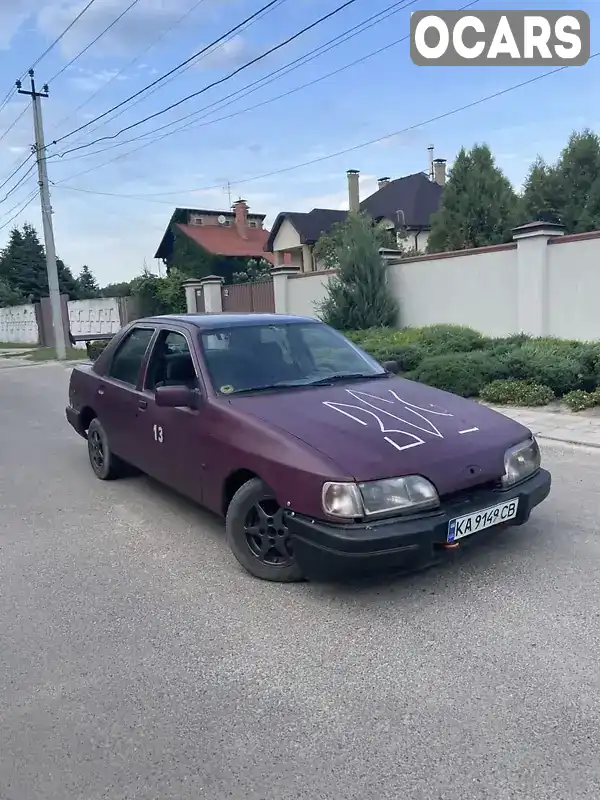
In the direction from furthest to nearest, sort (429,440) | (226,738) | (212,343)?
(212,343) < (429,440) < (226,738)

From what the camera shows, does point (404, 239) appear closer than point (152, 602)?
No

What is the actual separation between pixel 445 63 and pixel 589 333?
508 centimetres

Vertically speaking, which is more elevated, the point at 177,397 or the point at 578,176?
the point at 578,176

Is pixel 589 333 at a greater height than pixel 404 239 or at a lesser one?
lesser

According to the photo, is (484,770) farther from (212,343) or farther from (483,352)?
(483,352)

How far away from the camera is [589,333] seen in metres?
11.5

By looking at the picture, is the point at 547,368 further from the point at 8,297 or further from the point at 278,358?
the point at 8,297

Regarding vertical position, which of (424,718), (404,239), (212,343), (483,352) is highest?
(404,239)

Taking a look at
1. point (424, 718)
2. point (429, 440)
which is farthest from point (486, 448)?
point (424, 718)

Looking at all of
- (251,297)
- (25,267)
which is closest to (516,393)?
(251,297)

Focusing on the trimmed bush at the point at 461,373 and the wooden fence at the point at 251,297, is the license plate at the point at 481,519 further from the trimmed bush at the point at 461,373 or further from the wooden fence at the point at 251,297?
the wooden fence at the point at 251,297

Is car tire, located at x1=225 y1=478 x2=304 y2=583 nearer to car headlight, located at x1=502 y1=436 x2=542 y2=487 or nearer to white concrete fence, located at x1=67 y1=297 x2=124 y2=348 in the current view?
car headlight, located at x1=502 y1=436 x2=542 y2=487

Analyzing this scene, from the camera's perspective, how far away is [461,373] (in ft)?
32.1

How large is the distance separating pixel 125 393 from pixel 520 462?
3179mm
